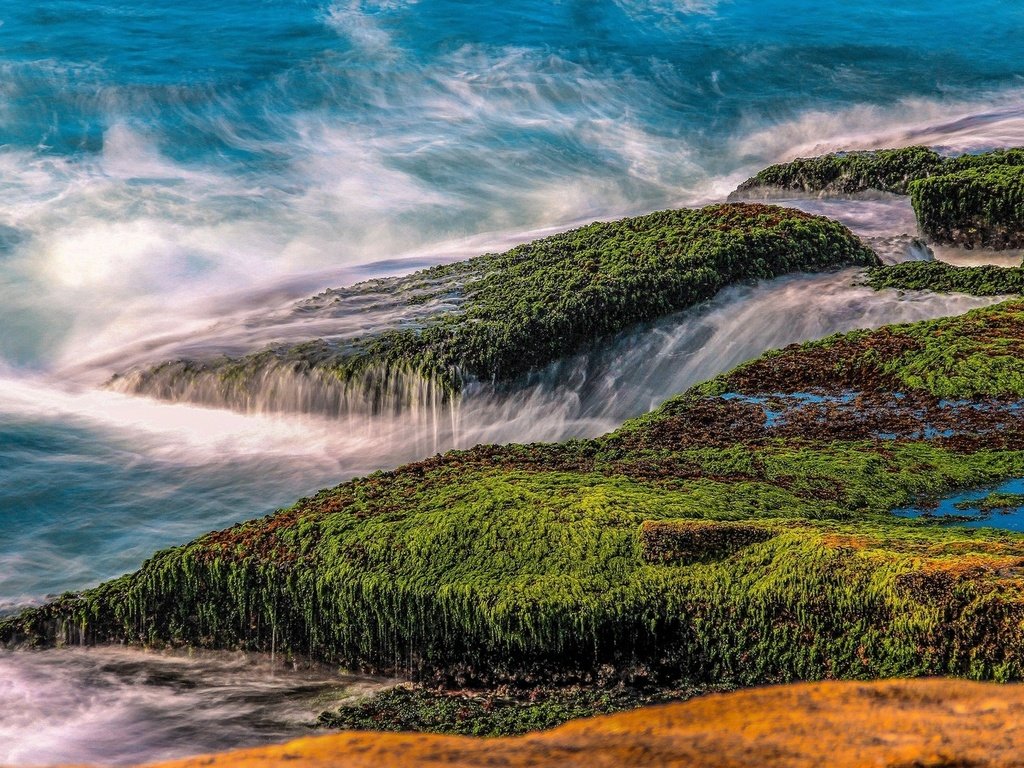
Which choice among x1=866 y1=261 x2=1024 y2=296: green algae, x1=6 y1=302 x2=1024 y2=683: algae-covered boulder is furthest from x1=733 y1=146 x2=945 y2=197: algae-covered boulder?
x1=6 y1=302 x2=1024 y2=683: algae-covered boulder

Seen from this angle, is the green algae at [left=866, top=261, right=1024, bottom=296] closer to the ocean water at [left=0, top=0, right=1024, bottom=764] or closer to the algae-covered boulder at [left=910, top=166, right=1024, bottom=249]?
the ocean water at [left=0, top=0, right=1024, bottom=764]

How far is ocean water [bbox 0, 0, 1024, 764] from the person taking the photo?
35.5ft

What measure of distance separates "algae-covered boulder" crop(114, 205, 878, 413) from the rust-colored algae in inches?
218

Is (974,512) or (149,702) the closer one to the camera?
(149,702)

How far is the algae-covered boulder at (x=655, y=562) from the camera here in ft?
19.1

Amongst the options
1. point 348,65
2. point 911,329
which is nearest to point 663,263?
point 911,329

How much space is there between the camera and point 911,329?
33.6 feet

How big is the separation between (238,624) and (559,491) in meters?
1.97

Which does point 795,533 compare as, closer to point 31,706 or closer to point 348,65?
point 31,706

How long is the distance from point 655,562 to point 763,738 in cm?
142

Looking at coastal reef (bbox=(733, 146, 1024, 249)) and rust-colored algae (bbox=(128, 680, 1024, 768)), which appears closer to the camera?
rust-colored algae (bbox=(128, 680, 1024, 768))

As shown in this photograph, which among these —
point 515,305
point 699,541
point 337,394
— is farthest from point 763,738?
point 337,394

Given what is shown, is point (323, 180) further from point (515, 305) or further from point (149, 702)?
point (149, 702)

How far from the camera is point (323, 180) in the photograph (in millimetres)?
21062
